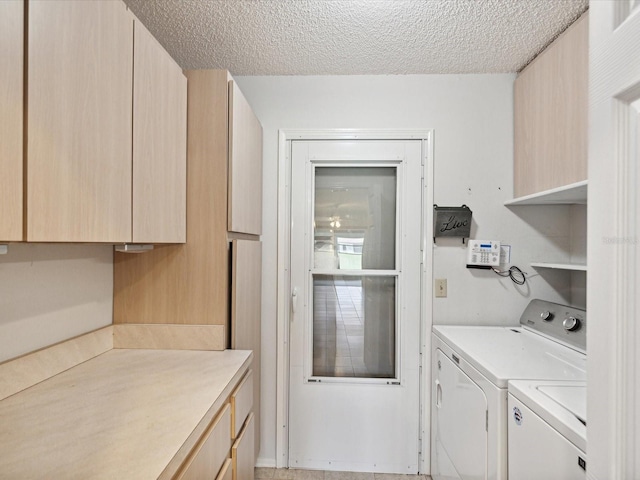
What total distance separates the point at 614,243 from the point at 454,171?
1.63 metres

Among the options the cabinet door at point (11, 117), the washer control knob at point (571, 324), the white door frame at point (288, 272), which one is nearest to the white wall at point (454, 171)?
the white door frame at point (288, 272)

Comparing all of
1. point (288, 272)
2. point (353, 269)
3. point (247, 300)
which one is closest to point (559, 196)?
point (353, 269)

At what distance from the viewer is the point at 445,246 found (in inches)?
83.6

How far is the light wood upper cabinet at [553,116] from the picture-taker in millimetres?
1521

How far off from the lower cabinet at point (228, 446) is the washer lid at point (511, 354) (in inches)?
39.6

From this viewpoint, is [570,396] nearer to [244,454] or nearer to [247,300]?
[244,454]

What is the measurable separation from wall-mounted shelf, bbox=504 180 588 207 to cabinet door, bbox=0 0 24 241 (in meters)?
1.90

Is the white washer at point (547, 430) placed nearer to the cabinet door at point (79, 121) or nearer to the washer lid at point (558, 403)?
the washer lid at point (558, 403)

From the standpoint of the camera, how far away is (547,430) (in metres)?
1.00

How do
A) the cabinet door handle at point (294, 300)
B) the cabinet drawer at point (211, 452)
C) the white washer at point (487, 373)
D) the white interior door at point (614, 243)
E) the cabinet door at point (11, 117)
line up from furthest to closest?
the cabinet door handle at point (294, 300), the white washer at point (487, 373), the cabinet drawer at point (211, 452), the cabinet door at point (11, 117), the white interior door at point (614, 243)

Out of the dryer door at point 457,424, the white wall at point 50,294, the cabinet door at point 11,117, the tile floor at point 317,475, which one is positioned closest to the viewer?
the cabinet door at point 11,117

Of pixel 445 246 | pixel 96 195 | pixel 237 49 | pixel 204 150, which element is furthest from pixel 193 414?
pixel 237 49

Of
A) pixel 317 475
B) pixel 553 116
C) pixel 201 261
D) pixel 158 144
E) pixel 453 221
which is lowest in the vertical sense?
pixel 317 475

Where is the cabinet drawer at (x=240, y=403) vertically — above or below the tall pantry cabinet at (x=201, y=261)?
below
